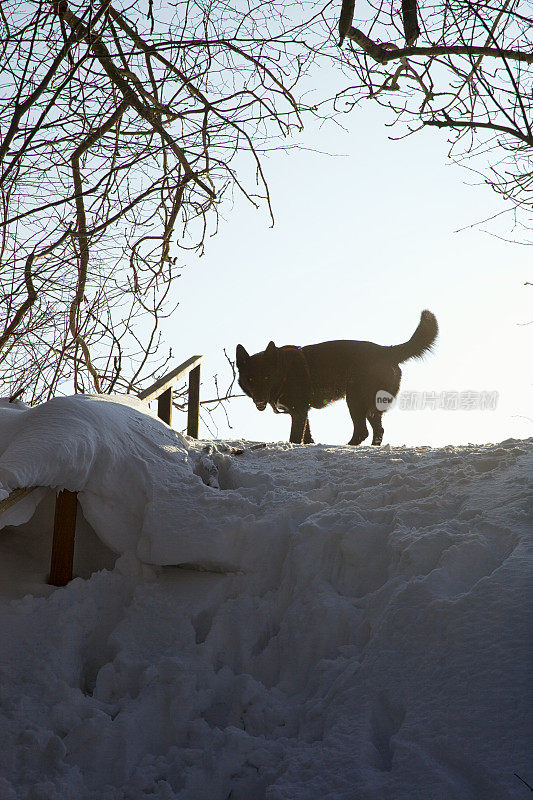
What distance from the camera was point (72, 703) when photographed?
6.46 feet

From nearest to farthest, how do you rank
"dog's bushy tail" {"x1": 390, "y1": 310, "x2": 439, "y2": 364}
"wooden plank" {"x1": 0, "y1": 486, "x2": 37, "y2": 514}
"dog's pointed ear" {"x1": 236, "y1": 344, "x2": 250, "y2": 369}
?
"wooden plank" {"x1": 0, "y1": 486, "x2": 37, "y2": 514} < "dog's bushy tail" {"x1": 390, "y1": 310, "x2": 439, "y2": 364} < "dog's pointed ear" {"x1": 236, "y1": 344, "x2": 250, "y2": 369}

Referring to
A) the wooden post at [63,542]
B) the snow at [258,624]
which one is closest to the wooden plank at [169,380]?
the snow at [258,624]

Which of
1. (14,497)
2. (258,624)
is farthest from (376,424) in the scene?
(14,497)

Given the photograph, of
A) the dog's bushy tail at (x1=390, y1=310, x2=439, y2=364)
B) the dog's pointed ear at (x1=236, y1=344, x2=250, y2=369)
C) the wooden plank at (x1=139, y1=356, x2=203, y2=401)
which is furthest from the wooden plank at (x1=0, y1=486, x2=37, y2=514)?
the dog's bushy tail at (x1=390, y1=310, x2=439, y2=364)

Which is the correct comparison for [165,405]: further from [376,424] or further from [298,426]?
[376,424]

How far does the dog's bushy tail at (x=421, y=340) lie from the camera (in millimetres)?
5629

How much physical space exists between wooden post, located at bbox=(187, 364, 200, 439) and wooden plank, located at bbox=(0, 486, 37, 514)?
3569 mm

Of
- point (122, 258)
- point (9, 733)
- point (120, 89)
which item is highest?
point (120, 89)

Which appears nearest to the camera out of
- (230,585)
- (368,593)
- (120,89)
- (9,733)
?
(9,733)

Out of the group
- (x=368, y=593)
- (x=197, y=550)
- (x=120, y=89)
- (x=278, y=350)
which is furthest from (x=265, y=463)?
(x=278, y=350)

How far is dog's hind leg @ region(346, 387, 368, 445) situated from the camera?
18.6ft

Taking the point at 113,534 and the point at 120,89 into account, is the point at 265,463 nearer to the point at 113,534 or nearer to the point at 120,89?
the point at 113,534

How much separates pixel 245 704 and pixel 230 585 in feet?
1.74

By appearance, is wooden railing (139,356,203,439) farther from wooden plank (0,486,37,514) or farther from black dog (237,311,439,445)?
wooden plank (0,486,37,514)
